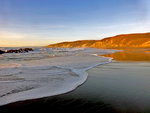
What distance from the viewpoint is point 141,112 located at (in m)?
2.91

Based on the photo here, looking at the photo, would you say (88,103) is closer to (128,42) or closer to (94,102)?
(94,102)

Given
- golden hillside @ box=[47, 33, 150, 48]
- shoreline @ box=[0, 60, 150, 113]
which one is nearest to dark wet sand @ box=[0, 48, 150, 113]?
shoreline @ box=[0, 60, 150, 113]

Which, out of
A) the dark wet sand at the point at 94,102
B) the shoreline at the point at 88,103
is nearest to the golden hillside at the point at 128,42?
the dark wet sand at the point at 94,102

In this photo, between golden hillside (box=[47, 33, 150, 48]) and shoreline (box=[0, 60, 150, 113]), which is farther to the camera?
golden hillside (box=[47, 33, 150, 48])

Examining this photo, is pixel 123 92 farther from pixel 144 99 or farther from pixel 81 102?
pixel 81 102

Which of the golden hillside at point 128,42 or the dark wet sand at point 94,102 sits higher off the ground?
the golden hillside at point 128,42

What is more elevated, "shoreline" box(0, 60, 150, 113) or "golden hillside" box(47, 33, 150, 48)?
"golden hillside" box(47, 33, 150, 48)

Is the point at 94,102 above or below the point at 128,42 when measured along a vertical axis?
below

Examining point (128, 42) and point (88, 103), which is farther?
point (128, 42)

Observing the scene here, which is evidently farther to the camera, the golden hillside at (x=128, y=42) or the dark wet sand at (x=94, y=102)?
the golden hillside at (x=128, y=42)

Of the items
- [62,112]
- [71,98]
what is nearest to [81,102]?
[71,98]

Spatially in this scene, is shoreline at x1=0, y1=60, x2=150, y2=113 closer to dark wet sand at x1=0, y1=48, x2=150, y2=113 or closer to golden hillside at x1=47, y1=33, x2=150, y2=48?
dark wet sand at x1=0, y1=48, x2=150, y2=113

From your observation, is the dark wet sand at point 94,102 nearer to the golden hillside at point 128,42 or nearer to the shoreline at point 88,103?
the shoreline at point 88,103

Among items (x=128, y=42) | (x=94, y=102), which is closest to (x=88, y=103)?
(x=94, y=102)
